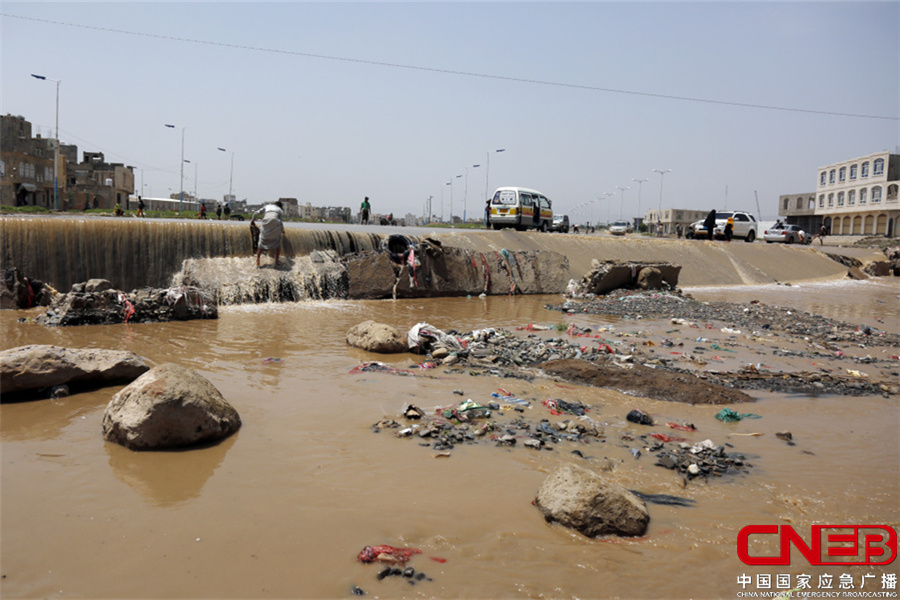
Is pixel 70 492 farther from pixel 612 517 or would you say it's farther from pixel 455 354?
pixel 455 354

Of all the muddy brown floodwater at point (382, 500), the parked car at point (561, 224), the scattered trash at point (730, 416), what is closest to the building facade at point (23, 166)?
the parked car at point (561, 224)


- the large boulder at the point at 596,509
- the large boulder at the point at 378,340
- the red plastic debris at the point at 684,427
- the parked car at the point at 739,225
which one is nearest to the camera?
the large boulder at the point at 596,509

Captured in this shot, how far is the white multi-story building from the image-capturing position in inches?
2047

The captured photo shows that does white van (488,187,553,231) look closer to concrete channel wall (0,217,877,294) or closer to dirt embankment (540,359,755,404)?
concrete channel wall (0,217,877,294)

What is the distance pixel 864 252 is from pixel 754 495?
3513 centimetres

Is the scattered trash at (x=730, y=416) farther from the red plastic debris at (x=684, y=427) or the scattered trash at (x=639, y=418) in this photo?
the scattered trash at (x=639, y=418)

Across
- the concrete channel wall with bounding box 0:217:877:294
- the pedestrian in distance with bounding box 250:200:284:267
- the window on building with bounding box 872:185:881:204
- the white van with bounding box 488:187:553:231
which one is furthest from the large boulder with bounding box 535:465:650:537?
the window on building with bounding box 872:185:881:204

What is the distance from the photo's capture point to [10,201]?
141 feet

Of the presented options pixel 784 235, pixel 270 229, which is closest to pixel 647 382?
pixel 270 229

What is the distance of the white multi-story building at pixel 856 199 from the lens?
52.0 m

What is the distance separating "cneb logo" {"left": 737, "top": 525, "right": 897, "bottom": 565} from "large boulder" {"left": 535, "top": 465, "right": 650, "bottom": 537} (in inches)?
24.0

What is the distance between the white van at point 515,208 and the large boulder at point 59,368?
758 inches

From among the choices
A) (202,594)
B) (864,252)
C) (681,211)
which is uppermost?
(681,211)

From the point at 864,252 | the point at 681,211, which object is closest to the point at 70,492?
the point at 864,252
